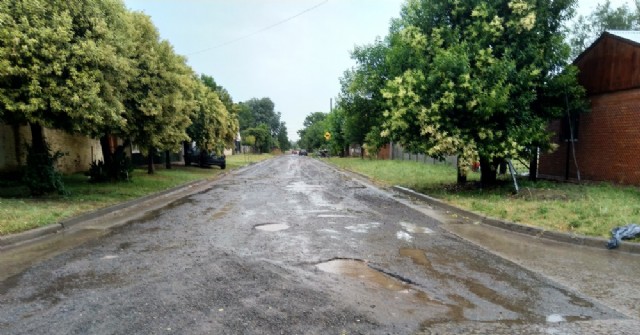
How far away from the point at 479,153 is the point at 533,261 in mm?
6684

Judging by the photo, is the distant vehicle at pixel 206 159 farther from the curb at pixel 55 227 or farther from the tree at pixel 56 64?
the tree at pixel 56 64

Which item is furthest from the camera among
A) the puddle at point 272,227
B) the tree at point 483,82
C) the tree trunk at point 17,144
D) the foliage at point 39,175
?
the tree trunk at point 17,144

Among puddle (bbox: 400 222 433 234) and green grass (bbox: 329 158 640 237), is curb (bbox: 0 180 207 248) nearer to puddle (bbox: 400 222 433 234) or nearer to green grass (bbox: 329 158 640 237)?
puddle (bbox: 400 222 433 234)

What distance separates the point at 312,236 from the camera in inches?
323

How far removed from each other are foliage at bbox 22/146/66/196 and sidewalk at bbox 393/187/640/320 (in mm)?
11052

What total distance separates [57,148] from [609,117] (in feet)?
78.1

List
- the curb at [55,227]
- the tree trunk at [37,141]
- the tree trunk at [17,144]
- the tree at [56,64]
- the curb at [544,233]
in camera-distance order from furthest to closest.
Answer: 1. the tree trunk at [17,144]
2. the tree trunk at [37,141]
3. the tree at [56,64]
4. the curb at [55,227]
5. the curb at [544,233]

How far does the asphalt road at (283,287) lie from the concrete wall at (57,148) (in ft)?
27.1

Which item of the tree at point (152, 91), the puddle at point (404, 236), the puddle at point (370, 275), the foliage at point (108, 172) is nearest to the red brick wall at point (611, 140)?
the puddle at point (404, 236)

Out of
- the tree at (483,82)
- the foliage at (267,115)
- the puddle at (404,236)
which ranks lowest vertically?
the puddle at (404,236)

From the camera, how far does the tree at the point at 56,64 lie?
10.4 meters

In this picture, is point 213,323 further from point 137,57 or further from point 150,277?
point 137,57

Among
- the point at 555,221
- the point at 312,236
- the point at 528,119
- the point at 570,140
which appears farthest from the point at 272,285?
the point at 570,140

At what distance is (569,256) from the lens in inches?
279
